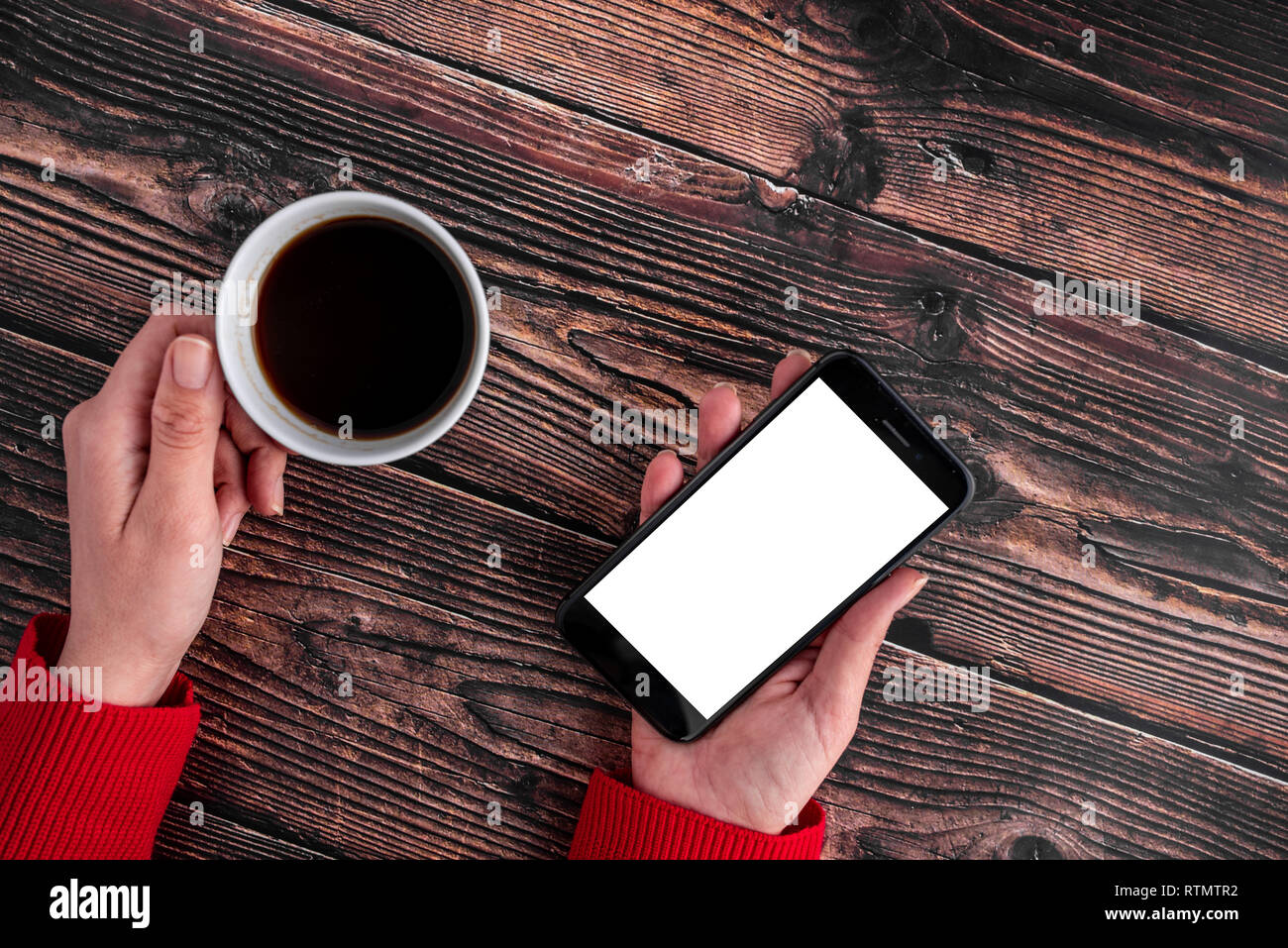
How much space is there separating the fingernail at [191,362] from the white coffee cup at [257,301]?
37mm

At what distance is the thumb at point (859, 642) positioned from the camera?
2.37 ft

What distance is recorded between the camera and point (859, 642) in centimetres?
72

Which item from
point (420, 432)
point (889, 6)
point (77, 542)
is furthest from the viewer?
point (889, 6)

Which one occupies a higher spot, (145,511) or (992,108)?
(992,108)

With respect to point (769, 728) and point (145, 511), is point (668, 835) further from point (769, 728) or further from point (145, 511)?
point (145, 511)

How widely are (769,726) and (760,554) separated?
0.16m

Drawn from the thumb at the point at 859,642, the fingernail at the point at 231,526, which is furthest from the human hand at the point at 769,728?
the fingernail at the point at 231,526

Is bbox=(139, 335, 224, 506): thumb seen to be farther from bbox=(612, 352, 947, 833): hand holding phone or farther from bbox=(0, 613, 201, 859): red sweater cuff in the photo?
bbox=(612, 352, 947, 833): hand holding phone

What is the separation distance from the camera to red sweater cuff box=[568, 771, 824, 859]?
72cm

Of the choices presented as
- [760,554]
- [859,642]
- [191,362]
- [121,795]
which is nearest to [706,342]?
[760,554]
